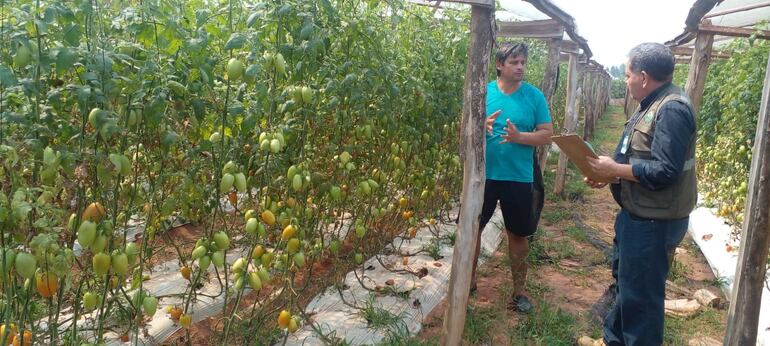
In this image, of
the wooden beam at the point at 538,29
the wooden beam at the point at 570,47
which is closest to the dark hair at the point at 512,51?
the wooden beam at the point at 538,29

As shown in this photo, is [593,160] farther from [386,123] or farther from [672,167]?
[386,123]

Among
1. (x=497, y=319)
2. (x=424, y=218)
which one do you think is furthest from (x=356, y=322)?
(x=424, y=218)

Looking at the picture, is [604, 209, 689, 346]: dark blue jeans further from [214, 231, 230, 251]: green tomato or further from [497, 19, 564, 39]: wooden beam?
[497, 19, 564, 39]: wooden beam

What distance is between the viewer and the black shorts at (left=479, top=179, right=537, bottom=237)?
3.28 m

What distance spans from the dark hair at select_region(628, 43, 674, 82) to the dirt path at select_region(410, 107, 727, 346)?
1.58 meters

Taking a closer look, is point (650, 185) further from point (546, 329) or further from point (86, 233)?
point (86, 233)

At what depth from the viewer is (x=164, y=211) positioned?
6.09 ft

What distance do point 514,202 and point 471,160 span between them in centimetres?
88

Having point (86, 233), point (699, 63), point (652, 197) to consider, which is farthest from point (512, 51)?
point (699, 63)

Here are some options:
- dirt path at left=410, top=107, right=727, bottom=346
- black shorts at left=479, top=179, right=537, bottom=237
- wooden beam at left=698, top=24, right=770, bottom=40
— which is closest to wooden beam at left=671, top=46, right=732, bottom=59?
wooden beam at left=698, top=24, right=770, bottom=40

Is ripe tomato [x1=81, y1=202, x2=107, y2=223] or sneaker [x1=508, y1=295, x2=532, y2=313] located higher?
ripe tomato [x1=81, y1=202, x2=107, y2=223]

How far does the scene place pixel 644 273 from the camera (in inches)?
98.0

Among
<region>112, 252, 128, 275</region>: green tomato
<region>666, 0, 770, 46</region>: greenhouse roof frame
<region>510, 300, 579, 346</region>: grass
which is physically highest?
<region>666, 0, 770, 46</region>: greenhouse roof frame

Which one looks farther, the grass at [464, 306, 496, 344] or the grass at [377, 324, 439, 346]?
the grass at [464, 306, 496, 344]
